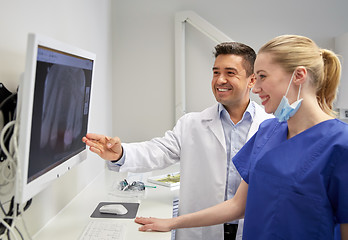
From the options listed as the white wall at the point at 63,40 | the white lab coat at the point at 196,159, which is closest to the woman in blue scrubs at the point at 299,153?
the white lab coat at the point at 196,159

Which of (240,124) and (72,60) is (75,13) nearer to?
(72,60)

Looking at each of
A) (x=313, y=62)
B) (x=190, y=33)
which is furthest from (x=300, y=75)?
(x=190, y=33)

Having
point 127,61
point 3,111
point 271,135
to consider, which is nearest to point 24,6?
point 3,111

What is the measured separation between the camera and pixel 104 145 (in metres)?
1.48

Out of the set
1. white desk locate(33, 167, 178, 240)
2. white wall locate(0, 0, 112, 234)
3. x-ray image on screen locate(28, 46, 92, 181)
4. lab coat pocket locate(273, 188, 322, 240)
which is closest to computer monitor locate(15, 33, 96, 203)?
x-ray image on screen locate(28, 46, 92, 181)

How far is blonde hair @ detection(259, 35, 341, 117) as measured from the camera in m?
1.08

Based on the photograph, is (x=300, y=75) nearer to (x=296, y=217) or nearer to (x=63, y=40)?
(x=296, y=217)

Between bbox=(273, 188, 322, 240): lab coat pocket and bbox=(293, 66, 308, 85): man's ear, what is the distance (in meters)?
0.37

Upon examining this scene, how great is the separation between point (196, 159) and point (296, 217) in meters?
0.76

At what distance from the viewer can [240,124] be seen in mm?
1753

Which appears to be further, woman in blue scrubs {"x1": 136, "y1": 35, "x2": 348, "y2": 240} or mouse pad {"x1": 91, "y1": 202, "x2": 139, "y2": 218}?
mouse pad {"x1": 91, "y1": 202, "x2": 139, "y2": 218}

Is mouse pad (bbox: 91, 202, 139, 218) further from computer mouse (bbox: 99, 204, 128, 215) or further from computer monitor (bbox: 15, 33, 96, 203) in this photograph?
computer monitor (bbox: 15, 33, 96, 203)

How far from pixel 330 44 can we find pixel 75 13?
2.35 meters

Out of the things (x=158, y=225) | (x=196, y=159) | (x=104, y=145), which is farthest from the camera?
(x=196, y=159)
